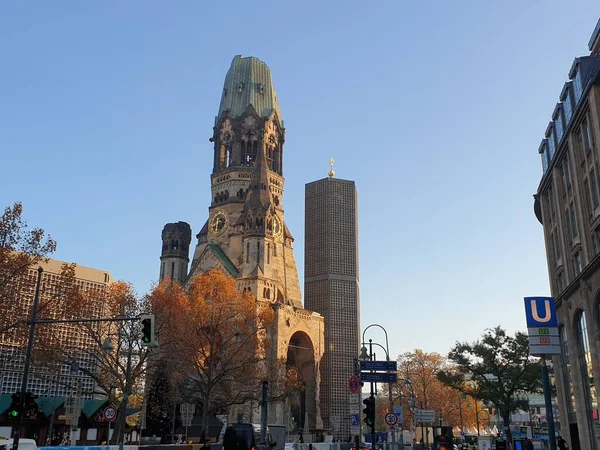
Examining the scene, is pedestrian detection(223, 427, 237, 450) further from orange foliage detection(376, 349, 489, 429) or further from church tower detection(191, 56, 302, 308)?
orange foliage detection(376, 349, 489, 429)

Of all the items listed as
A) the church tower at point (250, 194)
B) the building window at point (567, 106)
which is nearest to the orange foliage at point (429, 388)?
the church tower at point (250, 194)

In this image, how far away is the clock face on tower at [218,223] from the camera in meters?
86.4

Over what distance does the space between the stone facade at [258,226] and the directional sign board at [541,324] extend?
158ft

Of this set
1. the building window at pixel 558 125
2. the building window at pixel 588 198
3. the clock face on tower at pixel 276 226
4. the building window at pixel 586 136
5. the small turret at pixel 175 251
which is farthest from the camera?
the small turret at pixel 175 251

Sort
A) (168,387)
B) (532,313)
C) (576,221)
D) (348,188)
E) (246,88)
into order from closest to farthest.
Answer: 1. (532,313)
2. (576,221)
3. (168,387)
4. (246,88)
5. (348,188)

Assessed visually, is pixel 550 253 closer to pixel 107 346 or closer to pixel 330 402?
pixel 107 346

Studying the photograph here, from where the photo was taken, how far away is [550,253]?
4238cm

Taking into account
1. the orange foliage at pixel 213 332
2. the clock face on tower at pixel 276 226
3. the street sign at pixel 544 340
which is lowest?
the street sign at pixel 544 340

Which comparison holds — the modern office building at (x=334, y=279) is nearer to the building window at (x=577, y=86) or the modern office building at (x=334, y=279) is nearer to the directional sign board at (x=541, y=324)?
the building window at (x=577, y=86)

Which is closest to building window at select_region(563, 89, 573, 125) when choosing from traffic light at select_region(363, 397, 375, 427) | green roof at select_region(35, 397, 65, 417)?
traffic light at select_region(363, 397, 375, 427)

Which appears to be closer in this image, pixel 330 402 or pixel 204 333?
pixel 204 333

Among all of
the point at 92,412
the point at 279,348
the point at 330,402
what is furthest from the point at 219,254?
the point at 92,412

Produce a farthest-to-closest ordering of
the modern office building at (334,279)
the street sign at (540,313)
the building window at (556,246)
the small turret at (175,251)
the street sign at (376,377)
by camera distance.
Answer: the modern office building at (334,279), the small turret at (175,251), the building window at (556,246), the street sign at (376,377), the street sign at (540,313)

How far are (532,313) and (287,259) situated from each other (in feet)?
220
